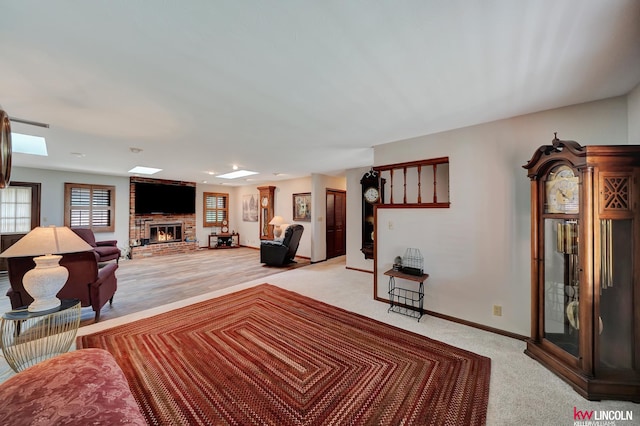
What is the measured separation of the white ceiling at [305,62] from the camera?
1209 millimetres

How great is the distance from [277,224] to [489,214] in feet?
18.7

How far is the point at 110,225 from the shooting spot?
6676mm

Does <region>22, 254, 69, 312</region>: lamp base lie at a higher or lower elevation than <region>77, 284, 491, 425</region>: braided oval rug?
higher

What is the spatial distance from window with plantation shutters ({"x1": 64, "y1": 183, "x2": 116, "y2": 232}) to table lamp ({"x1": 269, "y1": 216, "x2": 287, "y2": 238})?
4487mm

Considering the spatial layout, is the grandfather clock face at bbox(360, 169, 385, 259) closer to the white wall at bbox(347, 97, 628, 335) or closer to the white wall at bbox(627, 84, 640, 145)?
the white wall at bbox(347, 97, 628, 335)

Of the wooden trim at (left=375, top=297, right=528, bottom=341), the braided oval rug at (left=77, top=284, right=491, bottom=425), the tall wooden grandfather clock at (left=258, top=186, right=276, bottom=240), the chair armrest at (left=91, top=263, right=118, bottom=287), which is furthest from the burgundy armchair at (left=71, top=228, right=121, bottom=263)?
the wooden trim at (left=375, top=297, right=528, bottom=341)

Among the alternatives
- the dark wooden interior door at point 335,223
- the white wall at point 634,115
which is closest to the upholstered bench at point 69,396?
the white wall at point 634,115

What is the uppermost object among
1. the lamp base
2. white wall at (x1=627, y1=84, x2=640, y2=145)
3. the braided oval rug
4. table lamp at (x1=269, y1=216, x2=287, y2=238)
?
white wall at (x1=627, y1=84, x2=640, y2=145)

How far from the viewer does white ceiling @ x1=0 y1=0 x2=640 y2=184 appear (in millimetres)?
1209

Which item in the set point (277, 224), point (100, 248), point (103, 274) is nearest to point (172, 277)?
point (103, 274)

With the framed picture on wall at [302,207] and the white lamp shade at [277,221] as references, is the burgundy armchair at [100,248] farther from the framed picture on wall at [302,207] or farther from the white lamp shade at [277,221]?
the framed picture on wall at [302,207]

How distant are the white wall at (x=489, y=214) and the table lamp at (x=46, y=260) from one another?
370 centimetres

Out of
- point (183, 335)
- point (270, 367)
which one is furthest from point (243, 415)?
point (183, 335)

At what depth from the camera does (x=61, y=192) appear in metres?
5.97
